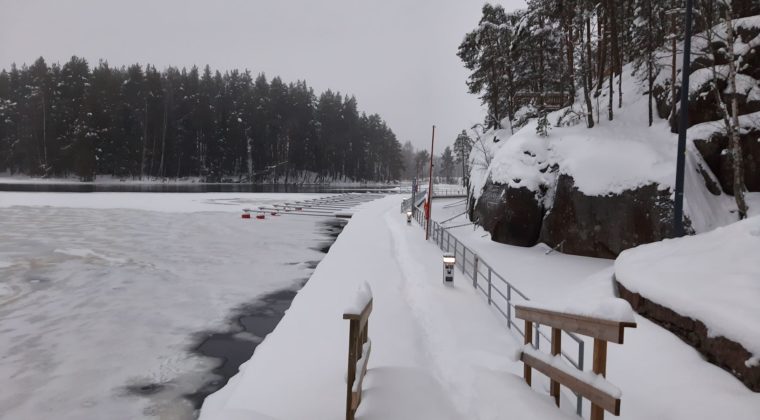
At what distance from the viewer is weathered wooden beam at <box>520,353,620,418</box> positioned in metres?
3.29

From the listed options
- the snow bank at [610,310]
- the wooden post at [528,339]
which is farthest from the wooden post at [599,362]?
the wooden post at [528,339]

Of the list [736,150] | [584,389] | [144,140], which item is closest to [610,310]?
[584,389]

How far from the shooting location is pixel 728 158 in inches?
589

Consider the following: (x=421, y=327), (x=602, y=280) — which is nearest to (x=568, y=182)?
(x=602, y=280)

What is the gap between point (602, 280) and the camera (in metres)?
10.8

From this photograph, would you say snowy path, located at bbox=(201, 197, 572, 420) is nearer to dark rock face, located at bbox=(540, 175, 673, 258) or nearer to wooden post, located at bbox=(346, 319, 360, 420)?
wooden post, located at bbox=(346, 319, 360, 420)

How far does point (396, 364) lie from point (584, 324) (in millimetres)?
3136

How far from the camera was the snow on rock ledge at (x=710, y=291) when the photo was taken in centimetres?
537

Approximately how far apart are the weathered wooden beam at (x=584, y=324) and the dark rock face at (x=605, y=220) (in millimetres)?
12516

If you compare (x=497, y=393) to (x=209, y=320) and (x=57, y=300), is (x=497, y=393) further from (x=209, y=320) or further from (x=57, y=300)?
(x=57, y=300)

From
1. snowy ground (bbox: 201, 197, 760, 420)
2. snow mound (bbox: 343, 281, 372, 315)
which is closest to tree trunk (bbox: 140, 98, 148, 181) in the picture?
snowy ground (bbox: 201, 197, 760, 420)

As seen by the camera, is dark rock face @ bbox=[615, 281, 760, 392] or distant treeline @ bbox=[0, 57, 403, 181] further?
distant treeline @ bbox=[0, 57, 403, 181]

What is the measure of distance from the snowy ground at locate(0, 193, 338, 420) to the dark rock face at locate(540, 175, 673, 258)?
10968 millimetres

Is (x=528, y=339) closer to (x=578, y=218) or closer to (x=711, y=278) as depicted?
(x=711, y=278)
